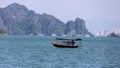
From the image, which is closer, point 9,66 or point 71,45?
point 9,66

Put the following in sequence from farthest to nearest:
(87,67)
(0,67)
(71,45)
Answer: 1. (71,45)
2. (87,67)
3. (0,67)

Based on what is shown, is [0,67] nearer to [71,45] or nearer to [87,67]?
[87,67]

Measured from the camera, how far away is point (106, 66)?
215ft

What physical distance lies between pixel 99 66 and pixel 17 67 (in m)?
14.5

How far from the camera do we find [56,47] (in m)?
130

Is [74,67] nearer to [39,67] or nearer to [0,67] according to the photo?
[39,67]

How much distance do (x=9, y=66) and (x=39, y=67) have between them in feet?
16.4

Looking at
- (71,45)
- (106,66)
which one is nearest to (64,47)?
(71,45)

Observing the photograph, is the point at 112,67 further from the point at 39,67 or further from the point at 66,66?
the point at 39,67

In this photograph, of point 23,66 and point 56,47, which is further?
point 56,47

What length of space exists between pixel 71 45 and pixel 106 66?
61.3m

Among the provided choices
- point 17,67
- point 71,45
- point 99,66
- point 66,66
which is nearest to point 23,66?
point 17,67

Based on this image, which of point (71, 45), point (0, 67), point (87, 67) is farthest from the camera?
point (71, 45)

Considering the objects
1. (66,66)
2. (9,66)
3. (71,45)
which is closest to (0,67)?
(9,66)
